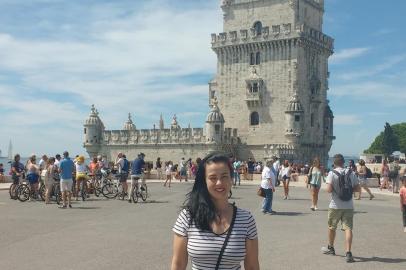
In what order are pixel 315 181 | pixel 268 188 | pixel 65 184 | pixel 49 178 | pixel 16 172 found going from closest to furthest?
pixel 268 188 < pixel 65 184 < pixel 315 181 < pixel 49 178 < pixel 16 172

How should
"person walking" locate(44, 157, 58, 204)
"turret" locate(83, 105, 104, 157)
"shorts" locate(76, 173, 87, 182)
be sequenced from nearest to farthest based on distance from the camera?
"person walking" locate(44, 157, 58, 204)
"shorts" locate(76, 173, 87, 182)
"turret" locate(83, 105, 104, 157)

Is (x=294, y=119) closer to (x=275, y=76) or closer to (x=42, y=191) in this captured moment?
(x=275, y=76)

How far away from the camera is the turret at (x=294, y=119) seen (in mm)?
47438

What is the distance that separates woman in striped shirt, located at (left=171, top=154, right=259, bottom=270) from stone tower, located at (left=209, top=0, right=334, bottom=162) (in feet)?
139

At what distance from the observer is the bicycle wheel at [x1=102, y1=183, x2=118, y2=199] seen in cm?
2256

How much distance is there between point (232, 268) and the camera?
4309 mm

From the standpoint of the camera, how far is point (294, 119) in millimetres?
47562

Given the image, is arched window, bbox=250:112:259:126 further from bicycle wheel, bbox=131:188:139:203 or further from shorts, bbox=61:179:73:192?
shorts, bbox=61:179:73:192

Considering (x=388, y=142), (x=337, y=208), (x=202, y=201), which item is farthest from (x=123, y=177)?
(x=388, y=142)

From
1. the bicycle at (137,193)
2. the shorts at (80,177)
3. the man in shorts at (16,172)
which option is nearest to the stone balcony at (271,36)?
the bicycle at (137,193)

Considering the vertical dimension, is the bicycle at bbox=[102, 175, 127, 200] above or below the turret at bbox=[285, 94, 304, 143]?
below

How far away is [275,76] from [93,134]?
2056cm

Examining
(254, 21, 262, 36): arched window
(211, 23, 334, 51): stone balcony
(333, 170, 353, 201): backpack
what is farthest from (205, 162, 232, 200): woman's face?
(254, 21, 262, 36): arched window

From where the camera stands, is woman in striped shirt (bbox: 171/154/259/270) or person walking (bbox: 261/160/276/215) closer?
woman in striped shirt (bbox: 171/154/259/270)
